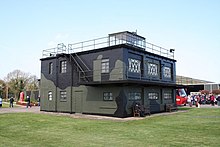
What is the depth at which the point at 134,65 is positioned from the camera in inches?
847

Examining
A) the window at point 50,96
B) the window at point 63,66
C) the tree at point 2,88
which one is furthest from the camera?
the tree at point 2,88

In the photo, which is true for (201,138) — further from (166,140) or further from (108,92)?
(108,92)

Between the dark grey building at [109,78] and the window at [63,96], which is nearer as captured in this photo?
the dark grey building at [109,78]

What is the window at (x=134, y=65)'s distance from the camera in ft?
68.5

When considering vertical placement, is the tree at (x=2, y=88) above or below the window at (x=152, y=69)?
below

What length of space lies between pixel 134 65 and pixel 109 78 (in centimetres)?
267

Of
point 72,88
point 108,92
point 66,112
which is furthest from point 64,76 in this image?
point 108,92

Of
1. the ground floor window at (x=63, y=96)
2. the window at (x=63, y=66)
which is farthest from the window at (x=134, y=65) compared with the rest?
the ground floor window at (x=63, y=96)

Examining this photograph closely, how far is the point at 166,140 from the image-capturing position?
1026 centimetres

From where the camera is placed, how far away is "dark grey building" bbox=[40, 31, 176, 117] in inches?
787

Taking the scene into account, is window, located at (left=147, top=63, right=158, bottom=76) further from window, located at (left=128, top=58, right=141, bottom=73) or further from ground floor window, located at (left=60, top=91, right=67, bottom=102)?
ground floor window, located at (left=60, top=91, right=67, bottom=102)

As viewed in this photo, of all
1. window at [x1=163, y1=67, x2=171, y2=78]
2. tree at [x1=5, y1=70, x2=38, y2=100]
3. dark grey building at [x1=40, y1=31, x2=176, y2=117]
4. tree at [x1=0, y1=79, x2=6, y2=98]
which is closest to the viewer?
dark grey building at [x1=40, y1=31, x2=176, y2=117]

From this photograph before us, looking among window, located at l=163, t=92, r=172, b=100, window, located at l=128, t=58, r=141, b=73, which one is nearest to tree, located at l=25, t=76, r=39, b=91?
window, located at l=163, t=92, r=172, b=100

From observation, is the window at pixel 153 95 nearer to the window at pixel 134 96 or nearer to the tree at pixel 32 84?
the window at pixel 134 96
